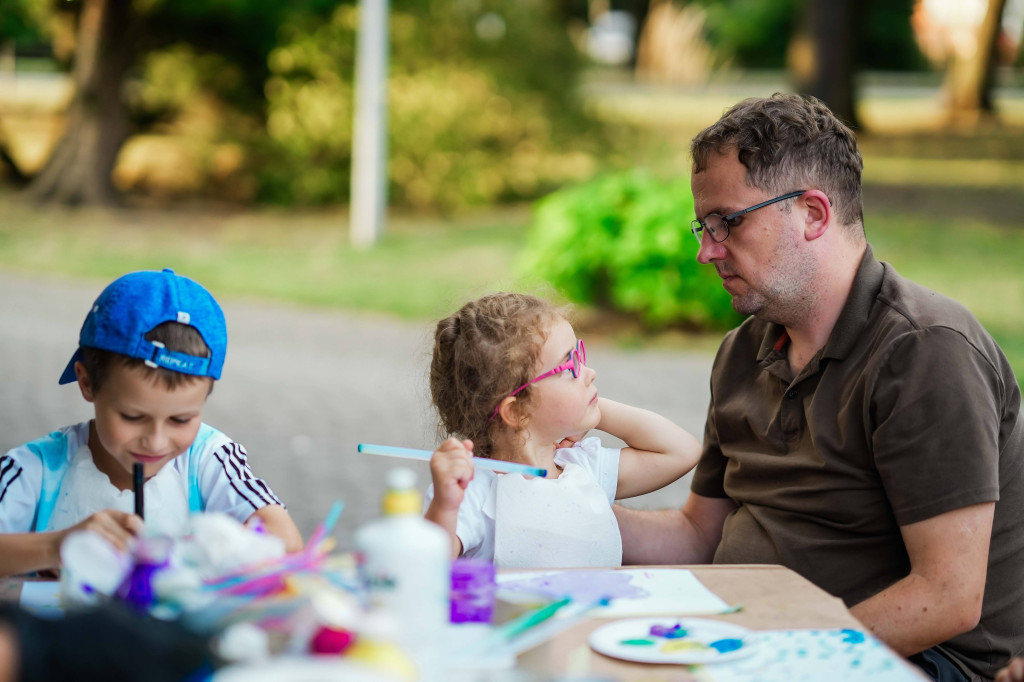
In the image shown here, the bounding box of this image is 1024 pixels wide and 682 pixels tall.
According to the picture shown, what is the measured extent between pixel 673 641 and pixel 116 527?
885mm

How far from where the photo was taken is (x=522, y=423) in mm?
2564

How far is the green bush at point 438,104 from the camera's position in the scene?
14.2 metres

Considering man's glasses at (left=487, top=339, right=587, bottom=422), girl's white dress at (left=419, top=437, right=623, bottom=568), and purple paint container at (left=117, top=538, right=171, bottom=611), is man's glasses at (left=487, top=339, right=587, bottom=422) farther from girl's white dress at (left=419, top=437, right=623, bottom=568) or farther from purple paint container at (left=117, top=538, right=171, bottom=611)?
purple paint container at (left=117, top=538, right=171, bottom=611)

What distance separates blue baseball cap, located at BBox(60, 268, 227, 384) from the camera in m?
2.26

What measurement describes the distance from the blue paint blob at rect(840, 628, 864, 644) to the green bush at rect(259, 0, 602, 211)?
12.8m

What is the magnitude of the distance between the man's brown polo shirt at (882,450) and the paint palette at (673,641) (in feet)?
2.00

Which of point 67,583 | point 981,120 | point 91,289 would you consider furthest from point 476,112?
point 67,583

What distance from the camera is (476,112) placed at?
14516 millimetres

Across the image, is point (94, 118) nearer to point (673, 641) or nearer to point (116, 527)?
point (116, 527)

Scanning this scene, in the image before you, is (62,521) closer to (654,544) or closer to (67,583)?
(67,583)

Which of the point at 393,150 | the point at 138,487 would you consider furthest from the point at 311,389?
the point at 393,150

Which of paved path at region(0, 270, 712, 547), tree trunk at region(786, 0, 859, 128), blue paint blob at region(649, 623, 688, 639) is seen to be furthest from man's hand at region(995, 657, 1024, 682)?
tree trunk at region(786, 0, 859, 128)

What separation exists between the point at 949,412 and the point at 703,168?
0.79 metres

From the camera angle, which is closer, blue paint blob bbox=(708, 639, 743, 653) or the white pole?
blue paint blob bbox=(708, 639, 743, 653)
